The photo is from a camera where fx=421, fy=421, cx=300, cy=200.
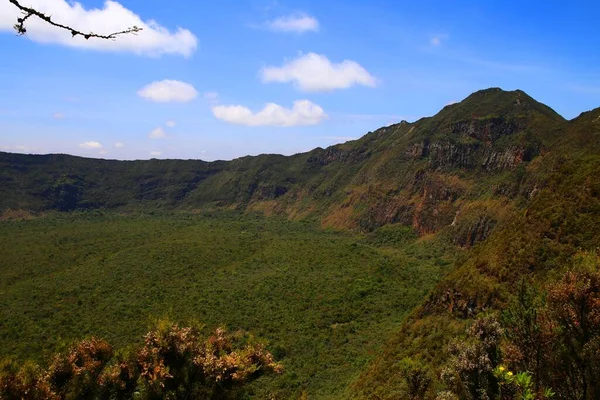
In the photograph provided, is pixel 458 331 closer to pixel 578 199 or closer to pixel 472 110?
pixel 578 199

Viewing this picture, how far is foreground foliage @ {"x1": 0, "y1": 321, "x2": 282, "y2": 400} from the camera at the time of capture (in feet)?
49.2

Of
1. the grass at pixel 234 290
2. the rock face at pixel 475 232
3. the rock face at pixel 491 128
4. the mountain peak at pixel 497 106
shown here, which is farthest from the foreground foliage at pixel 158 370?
the mountain peak at pixel 497 106

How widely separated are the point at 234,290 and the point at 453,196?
59.6 meters

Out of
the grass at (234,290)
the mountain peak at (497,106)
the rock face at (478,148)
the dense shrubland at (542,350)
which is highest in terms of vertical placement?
the mountain peak at (497,106)

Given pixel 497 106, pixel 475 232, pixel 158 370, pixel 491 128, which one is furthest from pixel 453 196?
pixel 158 370

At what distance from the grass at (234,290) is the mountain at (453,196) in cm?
824

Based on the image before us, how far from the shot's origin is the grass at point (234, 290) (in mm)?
46750

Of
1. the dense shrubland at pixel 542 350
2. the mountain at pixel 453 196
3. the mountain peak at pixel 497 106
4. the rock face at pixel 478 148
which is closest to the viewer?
the dense shrubland at pixel 542 350

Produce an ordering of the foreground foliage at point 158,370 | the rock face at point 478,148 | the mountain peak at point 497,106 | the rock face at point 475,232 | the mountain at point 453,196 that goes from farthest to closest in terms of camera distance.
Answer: the mountain peak at point 497,106 → the rock face at point 478,148 → the rock face at point 475,232 → the mountain at point 453,196 → the foreground foliage at point 158,370

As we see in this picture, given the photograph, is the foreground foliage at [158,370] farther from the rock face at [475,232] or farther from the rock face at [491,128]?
the rock face at [491,128]

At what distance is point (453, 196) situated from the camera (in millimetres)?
100375

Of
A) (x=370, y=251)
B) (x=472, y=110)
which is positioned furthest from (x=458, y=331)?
(x=472, y=110)

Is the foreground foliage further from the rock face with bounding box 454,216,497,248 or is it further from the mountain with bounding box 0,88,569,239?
the mountain with bounding box 0,88,569,239

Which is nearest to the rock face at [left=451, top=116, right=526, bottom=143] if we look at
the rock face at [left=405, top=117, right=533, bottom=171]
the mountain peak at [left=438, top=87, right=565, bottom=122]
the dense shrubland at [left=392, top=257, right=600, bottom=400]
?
the rock face at [left=405, top=117, right=533, bottom=171]
